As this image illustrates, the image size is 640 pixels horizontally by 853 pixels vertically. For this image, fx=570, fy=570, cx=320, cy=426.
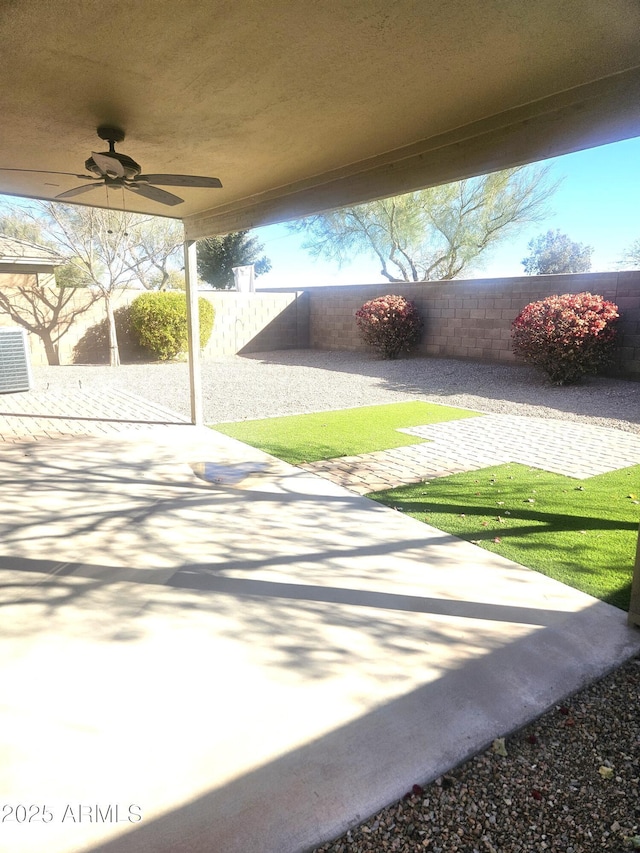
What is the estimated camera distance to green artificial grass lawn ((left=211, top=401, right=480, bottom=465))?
21.5 ft

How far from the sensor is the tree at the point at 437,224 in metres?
21.1

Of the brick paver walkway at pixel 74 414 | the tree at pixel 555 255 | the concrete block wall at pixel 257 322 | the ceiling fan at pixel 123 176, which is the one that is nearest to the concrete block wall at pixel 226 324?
the concrete block wall at pixel 257 322

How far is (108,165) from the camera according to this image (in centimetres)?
437

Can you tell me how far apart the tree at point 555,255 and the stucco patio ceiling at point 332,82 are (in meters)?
28.4

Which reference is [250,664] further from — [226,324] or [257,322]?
[257,322]

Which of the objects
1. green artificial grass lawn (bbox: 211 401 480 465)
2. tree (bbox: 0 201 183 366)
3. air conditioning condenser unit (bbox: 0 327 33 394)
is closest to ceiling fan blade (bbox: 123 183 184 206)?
green artificial grass lawn (bbox: 211 401 480 465)

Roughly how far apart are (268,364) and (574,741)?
13346 millimetres

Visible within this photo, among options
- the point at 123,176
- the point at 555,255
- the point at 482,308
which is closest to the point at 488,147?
the point at 123,176

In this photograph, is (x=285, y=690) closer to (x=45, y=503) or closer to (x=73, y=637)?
(x=73, y=637)

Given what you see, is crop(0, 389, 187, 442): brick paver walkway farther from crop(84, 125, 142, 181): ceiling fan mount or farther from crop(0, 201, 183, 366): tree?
crop(0, 201, 183, 366): tree

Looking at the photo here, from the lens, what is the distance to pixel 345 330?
17172 millimetres

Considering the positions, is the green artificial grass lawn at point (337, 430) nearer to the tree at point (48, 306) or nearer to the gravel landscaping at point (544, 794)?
the gravel landscaping at point (544, 794)

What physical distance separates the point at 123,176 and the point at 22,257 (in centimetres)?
1030

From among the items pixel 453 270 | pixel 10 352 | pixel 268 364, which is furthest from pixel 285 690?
pixel 453 270
